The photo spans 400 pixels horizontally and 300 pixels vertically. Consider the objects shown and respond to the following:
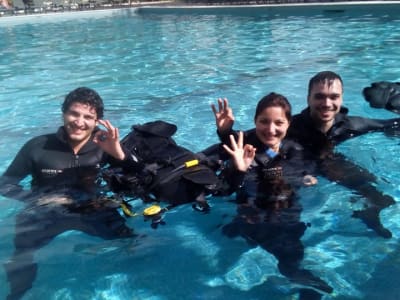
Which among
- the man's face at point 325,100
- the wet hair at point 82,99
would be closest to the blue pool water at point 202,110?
the man's face at point 325,100

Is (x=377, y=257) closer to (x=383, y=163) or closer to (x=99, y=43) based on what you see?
(x=383, y=163)

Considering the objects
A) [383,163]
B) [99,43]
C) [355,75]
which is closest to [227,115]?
[383,163]

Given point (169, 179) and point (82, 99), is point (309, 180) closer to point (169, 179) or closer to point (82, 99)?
point (169, 179)

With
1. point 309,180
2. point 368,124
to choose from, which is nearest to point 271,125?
point 309,180

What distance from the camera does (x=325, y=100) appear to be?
3.66 metres

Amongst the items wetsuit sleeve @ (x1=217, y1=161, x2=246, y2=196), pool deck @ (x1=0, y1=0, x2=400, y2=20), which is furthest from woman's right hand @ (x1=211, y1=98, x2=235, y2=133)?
pool deck @ (x1=0, y1=0, x2=400, y2=20)

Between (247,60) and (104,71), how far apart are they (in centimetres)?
302

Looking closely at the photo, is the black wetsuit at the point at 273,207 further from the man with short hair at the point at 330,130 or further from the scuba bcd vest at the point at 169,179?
the man with short hair at the point at 330,130

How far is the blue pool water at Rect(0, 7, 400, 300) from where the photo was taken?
2715mm

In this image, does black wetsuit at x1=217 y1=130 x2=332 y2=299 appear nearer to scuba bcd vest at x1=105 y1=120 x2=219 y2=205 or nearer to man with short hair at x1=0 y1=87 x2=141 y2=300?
scuba bcd vest at x1=105 y1=120 x2=219 y2=205

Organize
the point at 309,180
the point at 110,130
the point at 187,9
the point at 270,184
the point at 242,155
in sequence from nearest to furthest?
the point at 242,155 < the point at 110,130 < the point at 270,184 < the point at 309,180 < the point at 187,9

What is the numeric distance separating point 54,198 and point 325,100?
7.18 ft

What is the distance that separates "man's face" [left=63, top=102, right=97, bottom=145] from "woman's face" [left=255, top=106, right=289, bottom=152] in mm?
1193

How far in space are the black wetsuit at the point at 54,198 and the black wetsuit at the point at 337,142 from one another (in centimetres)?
152
